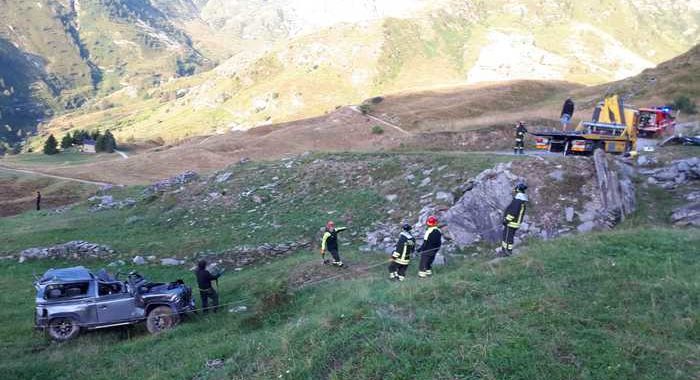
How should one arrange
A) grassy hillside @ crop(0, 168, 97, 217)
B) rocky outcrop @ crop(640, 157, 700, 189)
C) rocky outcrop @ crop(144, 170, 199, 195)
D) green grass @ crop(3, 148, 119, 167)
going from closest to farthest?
rocky outcrop @ crop(640, 157, 700, 189) < rocky outcrop @ crop(144, 170, 199, 195) < grassy hillside @ crop(0, 168, 97, 217) < green grass @ crop(3, 148, 119, 167)

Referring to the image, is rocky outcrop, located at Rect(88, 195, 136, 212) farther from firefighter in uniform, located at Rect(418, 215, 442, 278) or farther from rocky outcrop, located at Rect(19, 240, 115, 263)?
firefighter in uniform, located at Rect(418, 215, 442, 278)

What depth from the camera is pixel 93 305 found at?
12867 mm

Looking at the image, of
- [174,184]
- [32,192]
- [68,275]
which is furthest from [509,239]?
[32,192]

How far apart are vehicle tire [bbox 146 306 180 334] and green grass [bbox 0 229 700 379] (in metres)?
0.42

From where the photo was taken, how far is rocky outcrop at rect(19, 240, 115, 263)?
2050 centimetres

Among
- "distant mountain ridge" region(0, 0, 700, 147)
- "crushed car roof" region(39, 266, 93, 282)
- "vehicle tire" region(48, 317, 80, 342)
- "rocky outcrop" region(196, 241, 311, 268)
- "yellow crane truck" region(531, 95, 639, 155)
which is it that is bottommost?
"vehicle tire" region(48, 317, 80, 342)

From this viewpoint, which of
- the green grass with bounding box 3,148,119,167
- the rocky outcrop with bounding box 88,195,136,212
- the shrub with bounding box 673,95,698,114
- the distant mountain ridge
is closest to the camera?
the rocky outcrop with bounding box 88,195,136,212

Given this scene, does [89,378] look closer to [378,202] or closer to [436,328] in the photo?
[436,328]

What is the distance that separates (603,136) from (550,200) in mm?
6242

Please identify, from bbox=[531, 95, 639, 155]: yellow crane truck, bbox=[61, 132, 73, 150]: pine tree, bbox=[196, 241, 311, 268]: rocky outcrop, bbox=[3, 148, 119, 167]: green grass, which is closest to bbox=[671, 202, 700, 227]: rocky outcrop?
bbox=[531, 95, 639, 155]: yellow crane truck

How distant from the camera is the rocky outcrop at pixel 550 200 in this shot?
1602 centimetres

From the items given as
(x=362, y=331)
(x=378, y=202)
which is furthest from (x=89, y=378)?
(x=378, y=202)

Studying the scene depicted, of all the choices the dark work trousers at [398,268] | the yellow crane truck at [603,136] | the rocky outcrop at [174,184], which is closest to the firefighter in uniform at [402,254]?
the dark work trousers at [398,268]

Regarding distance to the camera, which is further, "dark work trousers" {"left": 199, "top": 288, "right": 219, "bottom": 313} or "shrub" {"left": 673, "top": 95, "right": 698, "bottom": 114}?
"shrub" {"left": 673, "top": 95, "right": 698, "bottom": 114}
